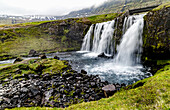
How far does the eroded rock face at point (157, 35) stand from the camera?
928 inches

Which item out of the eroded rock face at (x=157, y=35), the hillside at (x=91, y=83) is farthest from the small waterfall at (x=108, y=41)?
the eroded rock face at (x=157, y=35)

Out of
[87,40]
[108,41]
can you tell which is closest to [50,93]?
[108,41]

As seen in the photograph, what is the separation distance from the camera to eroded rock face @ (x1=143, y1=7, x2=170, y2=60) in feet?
77.3

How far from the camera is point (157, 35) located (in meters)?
25.2

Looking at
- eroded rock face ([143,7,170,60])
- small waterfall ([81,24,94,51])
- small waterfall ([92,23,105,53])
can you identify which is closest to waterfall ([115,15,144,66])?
eroded rock face ([143,7,170,60])

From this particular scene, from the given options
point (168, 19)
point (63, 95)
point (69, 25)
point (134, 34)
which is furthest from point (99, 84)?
point (69, 25)

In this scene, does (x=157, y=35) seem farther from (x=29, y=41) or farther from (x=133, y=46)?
(x=29, y=41)

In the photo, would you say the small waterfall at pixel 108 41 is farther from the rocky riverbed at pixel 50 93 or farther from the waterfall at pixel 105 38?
the rocky riverbed at pixel 50 93

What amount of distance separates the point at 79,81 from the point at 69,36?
66.7 meters

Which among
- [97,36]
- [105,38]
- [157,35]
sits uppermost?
[97,36]

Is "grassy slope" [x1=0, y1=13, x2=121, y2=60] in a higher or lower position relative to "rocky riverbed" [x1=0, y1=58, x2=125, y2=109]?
higher

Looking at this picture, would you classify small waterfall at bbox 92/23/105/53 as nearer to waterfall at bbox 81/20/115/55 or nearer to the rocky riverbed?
waterfall at bbox 81/20/115/55

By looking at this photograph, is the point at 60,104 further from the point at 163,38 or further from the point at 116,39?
the point at 116,39

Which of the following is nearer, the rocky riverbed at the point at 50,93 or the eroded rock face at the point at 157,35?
the rocky riverbed at the point at 50,93
